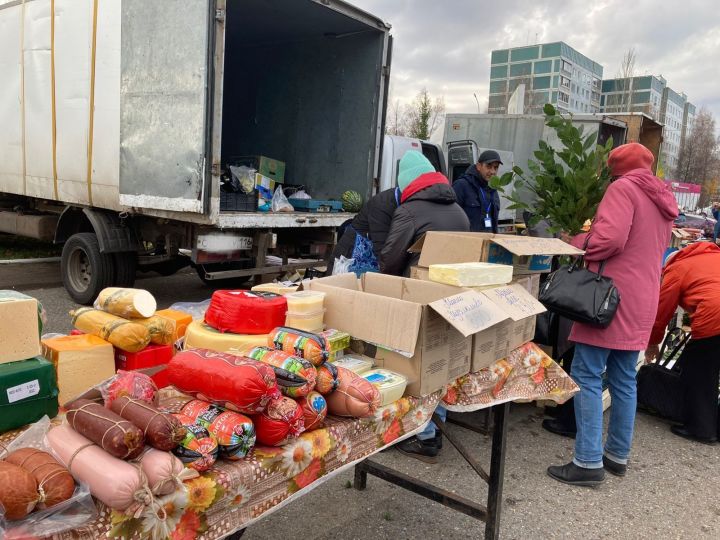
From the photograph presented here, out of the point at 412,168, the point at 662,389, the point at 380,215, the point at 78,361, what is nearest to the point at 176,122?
the point at 380,215

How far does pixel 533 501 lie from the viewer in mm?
3158

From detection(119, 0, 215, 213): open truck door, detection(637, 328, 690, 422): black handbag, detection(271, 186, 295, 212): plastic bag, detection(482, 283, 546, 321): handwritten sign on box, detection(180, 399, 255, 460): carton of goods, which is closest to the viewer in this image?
detection(180, 399, 255, 460): carton of goods

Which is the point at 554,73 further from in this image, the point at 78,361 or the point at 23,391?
the point at 23,391

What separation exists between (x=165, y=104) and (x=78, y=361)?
12.2 feet

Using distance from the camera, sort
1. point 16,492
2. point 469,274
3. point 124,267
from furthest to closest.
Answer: point 124,267, point 469,274, point 16,492

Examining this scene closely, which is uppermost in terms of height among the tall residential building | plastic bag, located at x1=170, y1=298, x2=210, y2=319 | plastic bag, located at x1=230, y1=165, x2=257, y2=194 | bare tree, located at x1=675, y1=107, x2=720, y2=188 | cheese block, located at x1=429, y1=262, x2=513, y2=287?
the tall residential building

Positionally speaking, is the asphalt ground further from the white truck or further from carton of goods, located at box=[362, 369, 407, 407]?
the white truck

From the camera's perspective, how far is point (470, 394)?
2322 millimetres

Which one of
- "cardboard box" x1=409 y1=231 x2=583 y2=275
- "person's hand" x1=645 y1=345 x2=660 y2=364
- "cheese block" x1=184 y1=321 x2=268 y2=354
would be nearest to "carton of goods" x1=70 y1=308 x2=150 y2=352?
"cheese block" x1=184 y1=321 x2=268 y2=354

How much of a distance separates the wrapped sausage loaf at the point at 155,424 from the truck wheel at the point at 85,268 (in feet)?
17.0

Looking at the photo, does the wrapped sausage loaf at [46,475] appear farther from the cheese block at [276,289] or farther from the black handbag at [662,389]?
the black handbag at [662,389]

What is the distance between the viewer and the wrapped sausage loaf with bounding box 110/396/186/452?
1.25 m

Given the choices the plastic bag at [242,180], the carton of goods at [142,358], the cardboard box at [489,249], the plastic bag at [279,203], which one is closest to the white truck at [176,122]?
the plastic bag at [279,203]

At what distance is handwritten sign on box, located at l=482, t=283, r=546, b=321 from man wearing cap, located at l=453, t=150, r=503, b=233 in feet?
9.57
